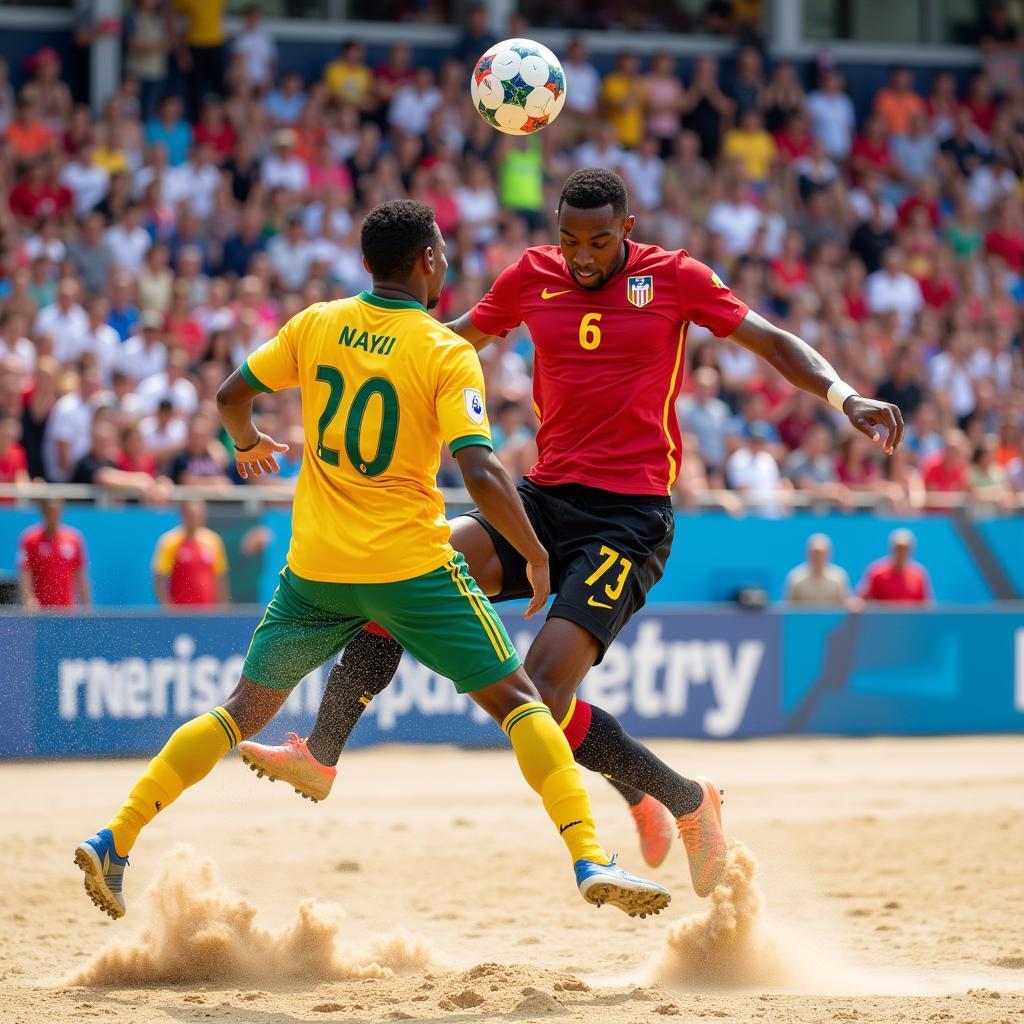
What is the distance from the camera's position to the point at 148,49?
17.5m

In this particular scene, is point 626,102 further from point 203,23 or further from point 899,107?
point 203,23

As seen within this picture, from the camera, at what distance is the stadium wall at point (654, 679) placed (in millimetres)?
11953

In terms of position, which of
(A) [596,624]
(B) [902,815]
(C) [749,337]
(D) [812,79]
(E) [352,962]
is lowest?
(B) [902,815]

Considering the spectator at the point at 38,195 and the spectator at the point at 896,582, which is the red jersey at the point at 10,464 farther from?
the spectator at the point at 896,582

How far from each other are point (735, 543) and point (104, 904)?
980 cm

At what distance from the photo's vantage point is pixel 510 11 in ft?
66.9

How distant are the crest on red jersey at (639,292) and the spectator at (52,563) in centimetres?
702

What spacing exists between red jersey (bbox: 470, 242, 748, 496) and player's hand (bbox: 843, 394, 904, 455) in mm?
634

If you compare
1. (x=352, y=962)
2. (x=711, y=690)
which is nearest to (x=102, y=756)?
(x=711, y=690)

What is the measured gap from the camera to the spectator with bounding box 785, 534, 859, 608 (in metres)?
14.5

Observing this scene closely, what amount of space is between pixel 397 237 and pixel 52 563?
7.36 metres

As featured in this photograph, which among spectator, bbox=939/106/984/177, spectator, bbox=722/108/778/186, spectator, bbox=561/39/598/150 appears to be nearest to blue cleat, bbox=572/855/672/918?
spectator, bbox=561/39/598/150

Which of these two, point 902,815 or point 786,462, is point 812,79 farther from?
point 902,815

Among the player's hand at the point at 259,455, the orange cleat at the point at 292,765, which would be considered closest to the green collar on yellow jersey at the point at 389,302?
the player's hand at the point at 259,455
